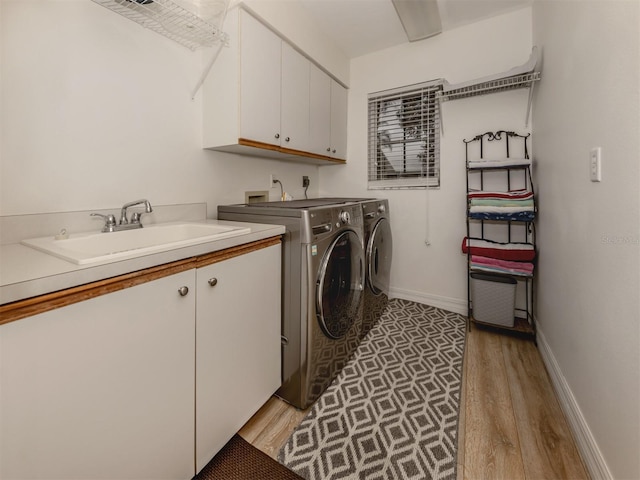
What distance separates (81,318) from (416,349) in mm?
1868

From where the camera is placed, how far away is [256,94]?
1738 millimetres

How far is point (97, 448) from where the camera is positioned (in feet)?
2.51

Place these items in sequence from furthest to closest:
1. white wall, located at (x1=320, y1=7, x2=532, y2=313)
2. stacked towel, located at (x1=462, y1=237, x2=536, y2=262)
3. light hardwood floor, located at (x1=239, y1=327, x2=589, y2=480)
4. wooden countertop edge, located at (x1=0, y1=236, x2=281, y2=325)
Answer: white wall, located at (x1=320, y1=7, x2=532, y2=313), stacked towel, located at (x1=462, y1=237, x2=536, y2=262), light hardwood floor, located at (x1=239, y1=327, x2=589, y2=480), wooden countertop edge, located at (x1=0, y1=236, x2=281, y2=325)

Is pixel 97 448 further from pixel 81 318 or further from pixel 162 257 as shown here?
pixel 162 257

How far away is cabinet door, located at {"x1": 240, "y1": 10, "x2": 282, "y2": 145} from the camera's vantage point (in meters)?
1.65

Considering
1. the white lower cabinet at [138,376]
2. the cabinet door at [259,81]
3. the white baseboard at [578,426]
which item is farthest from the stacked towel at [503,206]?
the white lower cabinet at [138,376]

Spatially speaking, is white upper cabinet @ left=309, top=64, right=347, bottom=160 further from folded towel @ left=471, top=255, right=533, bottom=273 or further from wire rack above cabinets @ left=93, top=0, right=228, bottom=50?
folded towel @ left=471, top=255, right=533, bottom=273

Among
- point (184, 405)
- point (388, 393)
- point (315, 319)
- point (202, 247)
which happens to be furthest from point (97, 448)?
point (388, 393)

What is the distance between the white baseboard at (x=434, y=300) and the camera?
102 inches

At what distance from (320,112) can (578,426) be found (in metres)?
2.44

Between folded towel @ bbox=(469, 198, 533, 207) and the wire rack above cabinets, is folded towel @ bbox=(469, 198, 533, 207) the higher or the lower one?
the lower one

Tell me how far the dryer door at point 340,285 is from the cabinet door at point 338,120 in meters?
1.24

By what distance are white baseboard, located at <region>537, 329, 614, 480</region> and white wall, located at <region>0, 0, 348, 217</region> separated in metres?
2.16

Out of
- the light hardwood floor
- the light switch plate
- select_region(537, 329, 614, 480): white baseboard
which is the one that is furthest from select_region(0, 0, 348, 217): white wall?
select_region(537, 329, 614, 480): white baseboard
